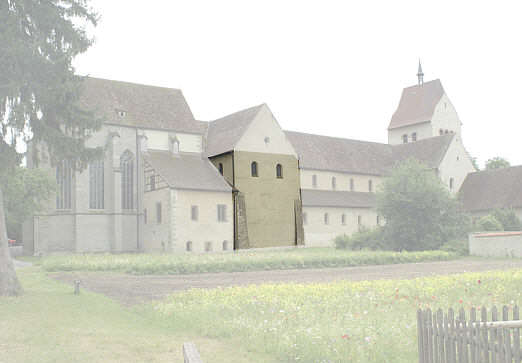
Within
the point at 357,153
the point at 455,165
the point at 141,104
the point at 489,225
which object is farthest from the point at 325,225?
the point at 141,104

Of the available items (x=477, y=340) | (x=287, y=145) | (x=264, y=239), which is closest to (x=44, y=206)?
(x=264, y=239)

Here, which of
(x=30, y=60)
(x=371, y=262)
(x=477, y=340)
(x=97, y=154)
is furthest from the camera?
(x=371, y=262)

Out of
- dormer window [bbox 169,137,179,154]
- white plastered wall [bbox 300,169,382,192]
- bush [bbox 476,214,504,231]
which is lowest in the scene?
bush [bbox 476,214,504,231]

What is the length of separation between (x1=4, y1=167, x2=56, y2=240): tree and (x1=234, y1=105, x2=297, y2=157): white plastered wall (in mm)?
17087

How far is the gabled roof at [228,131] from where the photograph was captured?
53844 mm

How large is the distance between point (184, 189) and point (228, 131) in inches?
380

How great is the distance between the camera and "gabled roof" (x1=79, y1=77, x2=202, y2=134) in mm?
52125

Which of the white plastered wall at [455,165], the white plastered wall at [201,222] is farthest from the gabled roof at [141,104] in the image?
the white plastered wall at [455,165]

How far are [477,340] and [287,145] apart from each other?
1972 inches

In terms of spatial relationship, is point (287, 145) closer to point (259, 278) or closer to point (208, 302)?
point (259, 278)

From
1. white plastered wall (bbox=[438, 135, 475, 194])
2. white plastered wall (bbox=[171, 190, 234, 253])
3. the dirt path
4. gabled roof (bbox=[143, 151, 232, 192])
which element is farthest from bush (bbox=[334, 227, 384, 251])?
white plastered wall (bbox=[438, 135, 475, 194])

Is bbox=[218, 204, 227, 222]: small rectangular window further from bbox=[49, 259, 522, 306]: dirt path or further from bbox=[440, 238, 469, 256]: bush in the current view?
bbox=[49, 259, 522, 306]: dirt path

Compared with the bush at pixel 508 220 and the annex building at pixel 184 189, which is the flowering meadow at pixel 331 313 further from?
the bush at pixel 508 220

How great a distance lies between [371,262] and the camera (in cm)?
3488
